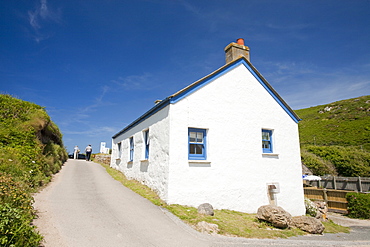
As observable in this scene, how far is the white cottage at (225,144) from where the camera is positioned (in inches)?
393

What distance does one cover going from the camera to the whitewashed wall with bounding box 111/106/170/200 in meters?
10.0

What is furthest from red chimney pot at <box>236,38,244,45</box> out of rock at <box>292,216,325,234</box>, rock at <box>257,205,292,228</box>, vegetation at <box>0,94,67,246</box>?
vegetation at <box>0,94,67,246</box>

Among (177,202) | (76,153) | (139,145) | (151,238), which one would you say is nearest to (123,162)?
(139,145)

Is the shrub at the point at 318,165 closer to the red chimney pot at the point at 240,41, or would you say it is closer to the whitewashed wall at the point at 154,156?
the red chimney pot at the point at 240,41

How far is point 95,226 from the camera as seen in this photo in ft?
22.1

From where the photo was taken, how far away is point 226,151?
1098 centimetres

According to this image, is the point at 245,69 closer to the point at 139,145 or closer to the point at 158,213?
the point at 139,145

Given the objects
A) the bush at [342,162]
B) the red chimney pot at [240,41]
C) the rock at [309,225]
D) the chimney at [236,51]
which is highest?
the red chimney pot at [240,41]

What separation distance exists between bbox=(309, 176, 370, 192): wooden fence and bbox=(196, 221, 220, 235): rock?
1600 centimetres

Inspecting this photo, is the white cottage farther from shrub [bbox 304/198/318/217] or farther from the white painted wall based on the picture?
shrub [bbox 304/198/318/217]

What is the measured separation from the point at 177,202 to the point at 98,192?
156 inches

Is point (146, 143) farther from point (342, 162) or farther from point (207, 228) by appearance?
point (342, 162)

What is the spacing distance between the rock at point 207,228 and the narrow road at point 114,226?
0.98 feet

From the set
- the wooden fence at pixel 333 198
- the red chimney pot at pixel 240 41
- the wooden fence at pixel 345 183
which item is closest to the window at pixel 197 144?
the red chimney pot at pixel 240 41
